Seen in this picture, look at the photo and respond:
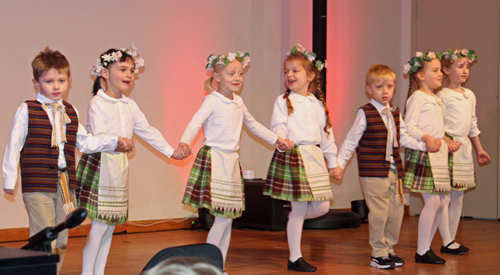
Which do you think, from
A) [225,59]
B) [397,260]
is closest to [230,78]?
[225,59]

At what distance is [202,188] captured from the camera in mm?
3119

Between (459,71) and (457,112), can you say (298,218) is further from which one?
(459,71)

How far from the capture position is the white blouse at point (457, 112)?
4125mm

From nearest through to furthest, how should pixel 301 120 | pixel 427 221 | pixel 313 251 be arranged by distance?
pixel 301 120 → pixel 427 221 → pixel 313 251

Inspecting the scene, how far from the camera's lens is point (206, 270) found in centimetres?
94

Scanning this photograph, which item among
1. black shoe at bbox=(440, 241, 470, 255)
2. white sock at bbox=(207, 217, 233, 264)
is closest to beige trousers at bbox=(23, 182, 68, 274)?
white sock at bbox=(207, 217, 233, 264)

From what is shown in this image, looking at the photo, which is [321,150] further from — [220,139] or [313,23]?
[313,23]

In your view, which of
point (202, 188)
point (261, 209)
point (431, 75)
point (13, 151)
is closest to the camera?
point (13, 151)

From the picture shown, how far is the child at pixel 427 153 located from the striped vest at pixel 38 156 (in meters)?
2.44

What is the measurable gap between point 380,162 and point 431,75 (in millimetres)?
880

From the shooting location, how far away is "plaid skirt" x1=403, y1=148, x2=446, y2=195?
3.80 meters

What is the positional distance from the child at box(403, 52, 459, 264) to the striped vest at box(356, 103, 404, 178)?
0.34 meters

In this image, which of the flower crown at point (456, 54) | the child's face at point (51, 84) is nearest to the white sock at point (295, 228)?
the child's face at point (51, 84)

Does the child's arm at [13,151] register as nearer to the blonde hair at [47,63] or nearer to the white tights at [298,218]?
the blonde hair at [47,63]
